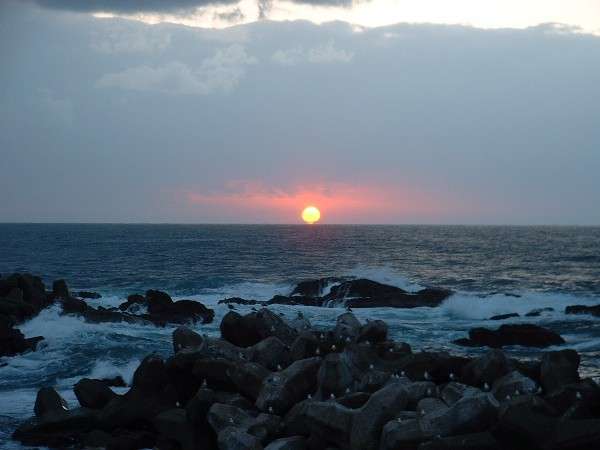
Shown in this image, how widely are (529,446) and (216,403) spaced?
6.13 meters

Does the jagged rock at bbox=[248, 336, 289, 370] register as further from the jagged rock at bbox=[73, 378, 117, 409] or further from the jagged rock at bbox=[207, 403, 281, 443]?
the jagged rock at bbox=[73, 378, 117, 409]

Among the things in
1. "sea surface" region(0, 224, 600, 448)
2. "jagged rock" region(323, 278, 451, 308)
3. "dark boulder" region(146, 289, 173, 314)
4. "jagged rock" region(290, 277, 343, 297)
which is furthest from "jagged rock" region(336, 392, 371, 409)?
"jagged rock" region(290, 277, 343, 297)

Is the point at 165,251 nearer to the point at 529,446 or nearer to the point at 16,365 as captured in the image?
the point at 16,365

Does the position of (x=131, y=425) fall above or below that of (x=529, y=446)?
below

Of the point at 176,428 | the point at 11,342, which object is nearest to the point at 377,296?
the point at 11,342

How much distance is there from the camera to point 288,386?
14.9m

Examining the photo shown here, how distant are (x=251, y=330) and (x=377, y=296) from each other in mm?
24484

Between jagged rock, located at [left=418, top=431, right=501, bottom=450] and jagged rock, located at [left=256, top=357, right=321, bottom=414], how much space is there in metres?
4.25

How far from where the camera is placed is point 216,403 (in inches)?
560

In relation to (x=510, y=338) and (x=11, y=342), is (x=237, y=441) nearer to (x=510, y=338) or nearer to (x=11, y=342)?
(x=11, y=342)

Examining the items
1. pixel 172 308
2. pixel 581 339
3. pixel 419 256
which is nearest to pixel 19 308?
pixel 172 308

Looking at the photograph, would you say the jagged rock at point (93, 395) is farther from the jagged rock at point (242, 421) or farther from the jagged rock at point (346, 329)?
the jagged rock at point (346, 329)

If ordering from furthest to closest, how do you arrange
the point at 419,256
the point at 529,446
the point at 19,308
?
the point at 419,256, the point at 19,308, the point at 529,446

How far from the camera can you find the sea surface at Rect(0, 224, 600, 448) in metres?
23.3
